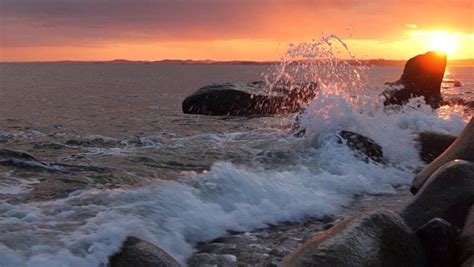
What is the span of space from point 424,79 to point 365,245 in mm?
27339

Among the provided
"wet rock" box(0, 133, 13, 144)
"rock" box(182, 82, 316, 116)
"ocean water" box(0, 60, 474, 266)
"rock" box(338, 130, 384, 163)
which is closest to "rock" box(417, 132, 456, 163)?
"ocean water" box(0, 60, 474, 266)

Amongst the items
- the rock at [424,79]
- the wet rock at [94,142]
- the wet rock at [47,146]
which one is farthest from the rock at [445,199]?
the rock at [424,79]

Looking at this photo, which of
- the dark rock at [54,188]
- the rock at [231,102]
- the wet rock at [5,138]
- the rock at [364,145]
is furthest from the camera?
the rock at [231,102]

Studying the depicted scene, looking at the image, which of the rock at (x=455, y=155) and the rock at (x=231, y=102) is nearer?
the rock at (x=455, y=155)

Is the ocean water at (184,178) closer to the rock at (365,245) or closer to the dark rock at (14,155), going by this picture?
the dark rock at (14,155)

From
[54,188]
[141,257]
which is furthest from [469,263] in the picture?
[54,188]

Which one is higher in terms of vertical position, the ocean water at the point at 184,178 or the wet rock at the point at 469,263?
the wet rock at the point at 469,263

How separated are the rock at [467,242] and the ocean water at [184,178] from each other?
9.92ft

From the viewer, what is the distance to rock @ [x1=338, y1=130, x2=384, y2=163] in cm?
1411

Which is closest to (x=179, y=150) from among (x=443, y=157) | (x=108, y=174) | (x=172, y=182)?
(x=108, y=174)

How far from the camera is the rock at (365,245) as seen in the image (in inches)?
212

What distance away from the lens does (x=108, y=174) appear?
1136 centimetres

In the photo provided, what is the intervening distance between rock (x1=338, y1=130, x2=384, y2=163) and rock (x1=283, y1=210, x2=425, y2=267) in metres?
7.70

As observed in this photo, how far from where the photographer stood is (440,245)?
6336 mm
